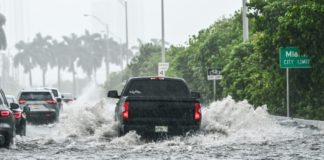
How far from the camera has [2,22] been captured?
126000 mm

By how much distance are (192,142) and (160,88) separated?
289 cm

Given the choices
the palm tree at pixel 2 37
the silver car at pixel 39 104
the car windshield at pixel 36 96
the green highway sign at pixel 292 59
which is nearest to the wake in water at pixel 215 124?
the green highway sign at pixel 292 59

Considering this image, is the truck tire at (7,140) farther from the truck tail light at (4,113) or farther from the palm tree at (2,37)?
the palm tree at (2,37)

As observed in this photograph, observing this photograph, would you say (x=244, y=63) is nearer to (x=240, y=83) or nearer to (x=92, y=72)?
(x=240, y=83)

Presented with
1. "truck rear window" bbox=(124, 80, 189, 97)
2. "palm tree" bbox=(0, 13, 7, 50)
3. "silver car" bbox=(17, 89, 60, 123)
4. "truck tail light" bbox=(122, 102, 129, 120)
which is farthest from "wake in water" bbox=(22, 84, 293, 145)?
"palm tree" bbox=(0, 13, 7, 50)

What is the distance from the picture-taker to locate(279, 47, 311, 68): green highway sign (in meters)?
33.7

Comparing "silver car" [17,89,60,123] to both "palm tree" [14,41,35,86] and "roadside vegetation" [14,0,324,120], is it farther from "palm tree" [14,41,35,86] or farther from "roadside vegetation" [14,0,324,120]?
"palm tree" [14,41,35,86]

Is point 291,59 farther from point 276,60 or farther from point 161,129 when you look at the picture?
point 161,129

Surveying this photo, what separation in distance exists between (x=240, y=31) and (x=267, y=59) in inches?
741

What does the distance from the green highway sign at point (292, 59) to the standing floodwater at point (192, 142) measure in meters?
5.76

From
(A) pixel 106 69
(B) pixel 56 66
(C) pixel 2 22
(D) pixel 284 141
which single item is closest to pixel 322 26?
(D) pixel 284 141

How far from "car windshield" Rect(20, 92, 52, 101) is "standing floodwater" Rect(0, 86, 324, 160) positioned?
9.79 m

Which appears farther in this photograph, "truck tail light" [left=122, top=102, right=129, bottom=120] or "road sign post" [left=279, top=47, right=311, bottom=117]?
"road sign post" [left=279, top=47, right=311, bottom=117]

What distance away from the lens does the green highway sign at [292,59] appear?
33.7 metres
